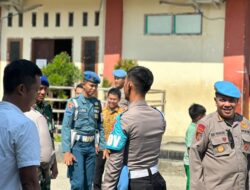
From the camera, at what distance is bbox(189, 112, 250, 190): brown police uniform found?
4699mm

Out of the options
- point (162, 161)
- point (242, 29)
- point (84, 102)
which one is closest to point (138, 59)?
point (242, 29)

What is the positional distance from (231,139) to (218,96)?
15.0 inches

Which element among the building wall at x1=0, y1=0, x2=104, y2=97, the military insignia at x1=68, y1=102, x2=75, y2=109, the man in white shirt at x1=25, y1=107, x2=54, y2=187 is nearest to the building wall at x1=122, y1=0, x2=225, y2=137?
the building wall at x1=0, y1=0, x2=104, y2=97

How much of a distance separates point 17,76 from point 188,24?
11.1m

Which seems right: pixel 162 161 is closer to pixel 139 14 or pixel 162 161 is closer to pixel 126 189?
pixel 139 14

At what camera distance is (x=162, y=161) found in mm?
10922

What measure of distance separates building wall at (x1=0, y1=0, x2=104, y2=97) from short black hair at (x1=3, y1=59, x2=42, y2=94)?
11.8 meters

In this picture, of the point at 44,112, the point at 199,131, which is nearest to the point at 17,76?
the point at 199,131

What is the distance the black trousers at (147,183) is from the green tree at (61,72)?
950 cm

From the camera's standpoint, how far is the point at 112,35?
48.0 feet

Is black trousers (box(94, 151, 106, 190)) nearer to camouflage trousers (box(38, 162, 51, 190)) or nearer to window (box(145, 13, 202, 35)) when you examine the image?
camouflage trousers (box(38, 162, 51, 190))

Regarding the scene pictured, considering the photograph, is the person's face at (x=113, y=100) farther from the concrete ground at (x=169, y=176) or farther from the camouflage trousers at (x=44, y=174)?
the camouflage trousers at (x=44, y=174)

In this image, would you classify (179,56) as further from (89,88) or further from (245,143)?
(245,143)

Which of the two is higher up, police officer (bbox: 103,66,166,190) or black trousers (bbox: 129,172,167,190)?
police officer (bbox: 103,66,166,190)
